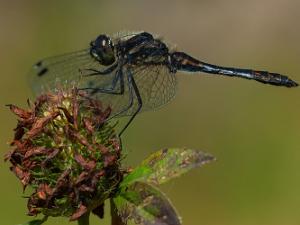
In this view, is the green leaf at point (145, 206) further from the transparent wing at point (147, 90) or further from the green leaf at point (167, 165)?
the transparent wing at point (147, 90)

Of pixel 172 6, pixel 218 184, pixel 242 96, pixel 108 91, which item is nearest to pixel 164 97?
pixel 108 91

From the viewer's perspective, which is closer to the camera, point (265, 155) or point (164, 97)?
point (164, 97)

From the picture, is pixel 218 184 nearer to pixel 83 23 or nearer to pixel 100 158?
pixel 83 23

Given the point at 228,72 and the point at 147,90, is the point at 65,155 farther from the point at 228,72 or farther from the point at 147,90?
the point at 228,72

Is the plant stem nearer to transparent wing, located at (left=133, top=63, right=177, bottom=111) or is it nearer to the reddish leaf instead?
the reddish leaf

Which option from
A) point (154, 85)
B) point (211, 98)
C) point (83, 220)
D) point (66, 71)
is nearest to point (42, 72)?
point (66, 71)

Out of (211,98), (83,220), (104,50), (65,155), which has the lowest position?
(211,98)
